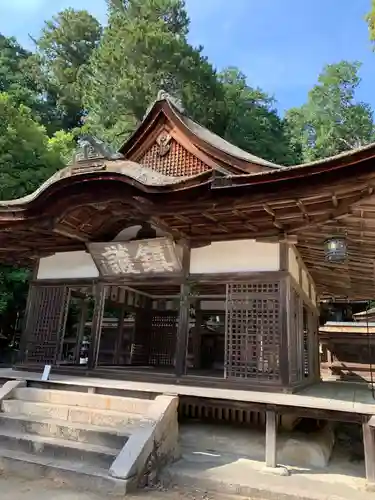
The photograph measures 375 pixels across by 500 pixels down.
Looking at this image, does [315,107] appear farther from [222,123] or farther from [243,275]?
[243,275]

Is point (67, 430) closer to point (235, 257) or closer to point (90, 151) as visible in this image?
point (235, 257)

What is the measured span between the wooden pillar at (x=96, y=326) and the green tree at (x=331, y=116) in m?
31.1

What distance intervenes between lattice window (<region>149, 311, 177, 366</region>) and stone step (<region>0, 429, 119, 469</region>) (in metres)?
7.22

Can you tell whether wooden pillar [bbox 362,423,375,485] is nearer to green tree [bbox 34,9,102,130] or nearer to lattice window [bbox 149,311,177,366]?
lattice window [bbox 149,311,177,366]

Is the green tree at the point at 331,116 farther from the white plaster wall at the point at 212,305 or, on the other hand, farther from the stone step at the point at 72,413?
the stone step at the point at 72,413

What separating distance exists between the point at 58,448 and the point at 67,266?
4.61 m

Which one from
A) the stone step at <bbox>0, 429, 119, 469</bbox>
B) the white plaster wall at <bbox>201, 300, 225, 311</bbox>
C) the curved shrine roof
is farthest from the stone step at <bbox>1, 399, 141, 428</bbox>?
the white plaster wall at <bbox>201, 300, 225, 311</bbox>

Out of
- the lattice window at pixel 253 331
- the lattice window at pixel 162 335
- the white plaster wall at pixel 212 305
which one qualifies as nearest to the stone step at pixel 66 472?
the lattice window at pixel 253 331

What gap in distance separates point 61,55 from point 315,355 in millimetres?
38570

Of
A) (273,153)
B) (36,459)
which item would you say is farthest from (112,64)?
(36,459)

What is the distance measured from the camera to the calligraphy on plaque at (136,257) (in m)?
7.61

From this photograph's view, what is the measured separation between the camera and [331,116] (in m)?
38.7

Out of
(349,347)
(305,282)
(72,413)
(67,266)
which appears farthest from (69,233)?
(349,347)

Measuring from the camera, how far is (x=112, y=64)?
24359 millimetres
